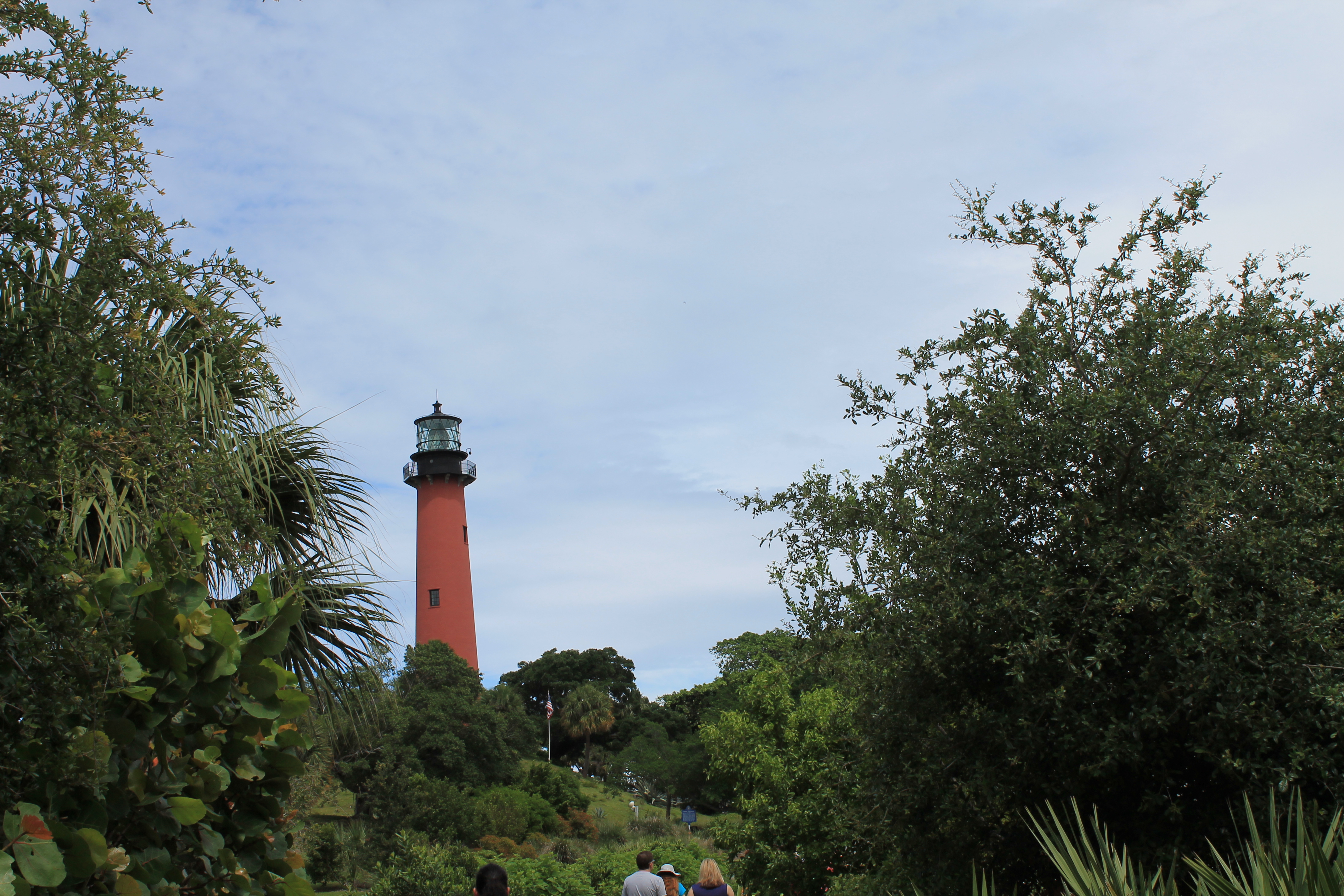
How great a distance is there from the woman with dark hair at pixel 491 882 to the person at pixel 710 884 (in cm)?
333

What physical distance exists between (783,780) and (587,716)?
40.1 meters

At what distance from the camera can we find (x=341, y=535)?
21.0 ft

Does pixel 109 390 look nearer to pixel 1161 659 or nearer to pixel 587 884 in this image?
pixel 1161 659

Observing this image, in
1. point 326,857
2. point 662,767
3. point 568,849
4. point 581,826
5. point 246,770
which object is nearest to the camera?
point 246,770

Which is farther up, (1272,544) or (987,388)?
(987,388)

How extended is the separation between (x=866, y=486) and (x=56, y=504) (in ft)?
15.6

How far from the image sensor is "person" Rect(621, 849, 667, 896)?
26.1 ft

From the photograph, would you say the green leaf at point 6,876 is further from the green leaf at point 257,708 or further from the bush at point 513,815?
the bush at point 513,815

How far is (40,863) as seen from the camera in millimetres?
2426

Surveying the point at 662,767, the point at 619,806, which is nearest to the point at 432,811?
the point at 619,806

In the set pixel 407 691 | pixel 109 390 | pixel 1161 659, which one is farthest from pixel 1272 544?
pixel 407 691

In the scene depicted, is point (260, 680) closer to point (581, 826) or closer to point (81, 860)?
point (81, 860)

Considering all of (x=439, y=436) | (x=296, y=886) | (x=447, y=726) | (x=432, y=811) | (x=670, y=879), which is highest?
(x=439, y=436)

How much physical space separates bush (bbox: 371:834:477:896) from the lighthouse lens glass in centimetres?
3012
